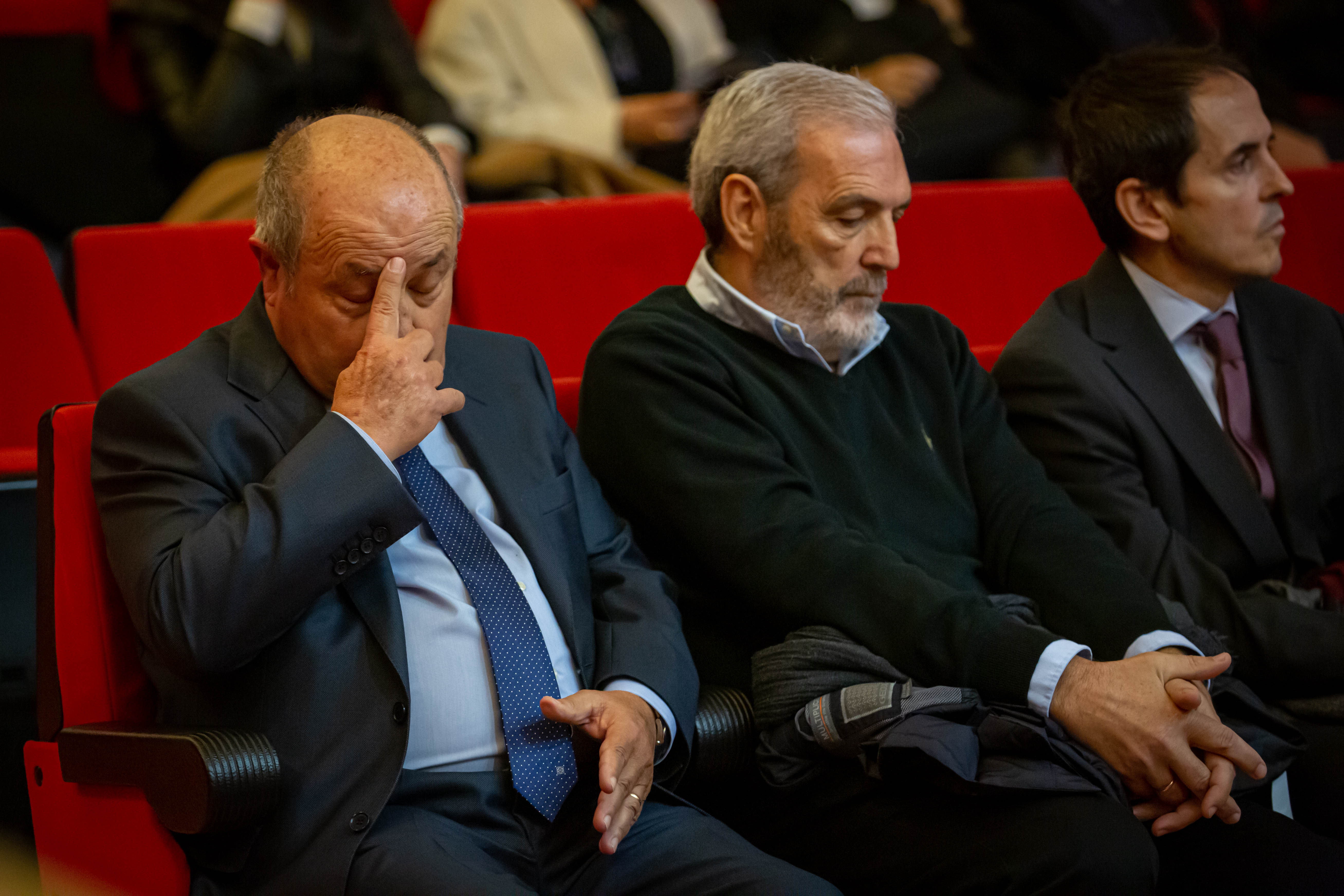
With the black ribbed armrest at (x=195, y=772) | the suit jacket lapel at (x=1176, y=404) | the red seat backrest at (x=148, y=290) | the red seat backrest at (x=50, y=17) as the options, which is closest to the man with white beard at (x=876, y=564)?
the suit jacket lapel at (x=1176, y=404)

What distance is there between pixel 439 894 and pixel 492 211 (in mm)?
1482

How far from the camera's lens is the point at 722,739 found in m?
1.51

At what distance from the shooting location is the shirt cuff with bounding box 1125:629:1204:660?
1.58 meters

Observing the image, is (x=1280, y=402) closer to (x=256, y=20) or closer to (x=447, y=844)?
(x=447, y=844)

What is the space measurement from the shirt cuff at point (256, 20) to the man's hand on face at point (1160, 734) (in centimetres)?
253

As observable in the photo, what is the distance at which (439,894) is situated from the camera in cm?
121

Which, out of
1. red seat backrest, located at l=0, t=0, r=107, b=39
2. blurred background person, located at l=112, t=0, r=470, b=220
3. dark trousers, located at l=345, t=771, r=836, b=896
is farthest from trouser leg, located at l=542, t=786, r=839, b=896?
red seat backrest, located at l=0, t=0, r=107, b=39

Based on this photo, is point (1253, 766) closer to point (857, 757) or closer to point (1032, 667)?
point (1032, 667)

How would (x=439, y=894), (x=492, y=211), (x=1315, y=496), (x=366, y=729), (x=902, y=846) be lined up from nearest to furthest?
(x=439, y=894) → (x=366, y=729) → (x=902, y=846) → (x=1315, y=496) → (x=492, y=211)

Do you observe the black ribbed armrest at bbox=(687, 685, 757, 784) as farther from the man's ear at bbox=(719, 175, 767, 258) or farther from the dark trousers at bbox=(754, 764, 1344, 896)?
the man's ear at bbox=(719, 175, 767, 258)

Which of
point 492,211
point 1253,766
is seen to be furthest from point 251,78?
point 1253,766

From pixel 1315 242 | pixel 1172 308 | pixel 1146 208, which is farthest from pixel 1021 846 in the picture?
pixel 1315 242

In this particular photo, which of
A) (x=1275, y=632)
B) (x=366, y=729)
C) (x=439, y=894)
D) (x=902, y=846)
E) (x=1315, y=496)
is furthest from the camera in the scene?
(x=1315, y=496)

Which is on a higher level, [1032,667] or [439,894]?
[1032,667]
